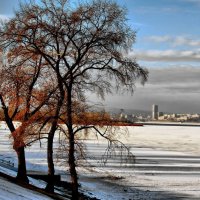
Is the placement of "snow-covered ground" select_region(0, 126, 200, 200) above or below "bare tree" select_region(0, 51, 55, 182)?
below

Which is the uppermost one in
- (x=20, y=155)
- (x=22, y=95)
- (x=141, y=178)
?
(x=22, y=95)

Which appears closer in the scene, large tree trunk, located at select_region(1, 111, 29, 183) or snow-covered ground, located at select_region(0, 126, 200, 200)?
large tree trunk, located at select_region(1, 111, 29, 183)

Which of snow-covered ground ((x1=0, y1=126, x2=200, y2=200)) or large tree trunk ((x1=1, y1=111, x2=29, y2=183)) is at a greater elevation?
large tree trunk ((x1=1, y1=111, x2=29, y2=183))

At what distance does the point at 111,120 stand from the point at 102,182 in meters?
7.05

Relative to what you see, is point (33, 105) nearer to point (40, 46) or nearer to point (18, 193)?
point (40, 46)

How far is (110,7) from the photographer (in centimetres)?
1917

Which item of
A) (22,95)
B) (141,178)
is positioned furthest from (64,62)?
(141,178)

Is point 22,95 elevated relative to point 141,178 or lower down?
elevated

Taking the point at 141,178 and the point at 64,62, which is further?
the point at 141,178

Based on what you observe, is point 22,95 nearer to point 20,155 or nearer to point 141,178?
point 20,155

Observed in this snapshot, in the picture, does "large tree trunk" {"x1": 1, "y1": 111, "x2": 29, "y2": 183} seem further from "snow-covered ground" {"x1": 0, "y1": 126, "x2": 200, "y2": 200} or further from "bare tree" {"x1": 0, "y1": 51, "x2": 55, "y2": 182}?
"snow-covered ground" {"x1": 0, "y1": 126, "x2": 200, "y2": 200}

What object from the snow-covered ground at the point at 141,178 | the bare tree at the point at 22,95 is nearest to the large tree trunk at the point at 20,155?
the bare tree at the point at 22,95

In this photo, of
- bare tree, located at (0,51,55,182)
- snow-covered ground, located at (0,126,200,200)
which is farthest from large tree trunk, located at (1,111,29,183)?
snow-covered ground, located at (0,126,200,200)

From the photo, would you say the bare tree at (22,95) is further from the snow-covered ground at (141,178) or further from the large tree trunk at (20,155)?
the snow-covered ground at (141,178)
